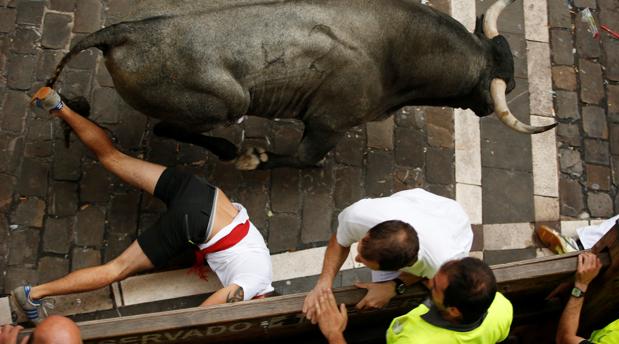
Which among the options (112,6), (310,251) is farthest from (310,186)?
(112,6)

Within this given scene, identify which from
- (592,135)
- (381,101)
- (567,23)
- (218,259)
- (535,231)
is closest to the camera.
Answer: (218,259)

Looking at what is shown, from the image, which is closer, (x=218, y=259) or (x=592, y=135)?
(x=218, y=259)

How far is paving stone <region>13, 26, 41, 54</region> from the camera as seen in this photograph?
627 cm

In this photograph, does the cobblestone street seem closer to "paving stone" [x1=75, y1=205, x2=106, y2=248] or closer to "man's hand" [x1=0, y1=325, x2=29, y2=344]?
"paving stone" [x1=75, y1=205, x2=106, y2=248]

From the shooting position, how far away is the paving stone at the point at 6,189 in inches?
223

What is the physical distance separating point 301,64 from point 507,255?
2.71m

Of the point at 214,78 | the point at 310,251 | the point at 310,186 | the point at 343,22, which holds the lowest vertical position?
the point at 310,251

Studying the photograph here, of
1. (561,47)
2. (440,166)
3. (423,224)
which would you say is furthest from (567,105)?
(423,224)

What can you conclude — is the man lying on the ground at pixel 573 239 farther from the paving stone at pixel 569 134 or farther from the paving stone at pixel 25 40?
the paving stone at pixel 25 40

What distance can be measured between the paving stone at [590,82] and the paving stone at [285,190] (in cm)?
317

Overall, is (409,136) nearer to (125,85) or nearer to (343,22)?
(343,22)

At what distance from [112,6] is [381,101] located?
2.87m

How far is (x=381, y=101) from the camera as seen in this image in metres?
5.49

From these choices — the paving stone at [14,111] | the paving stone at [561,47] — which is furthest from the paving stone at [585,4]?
the paving stone at [14,111]
